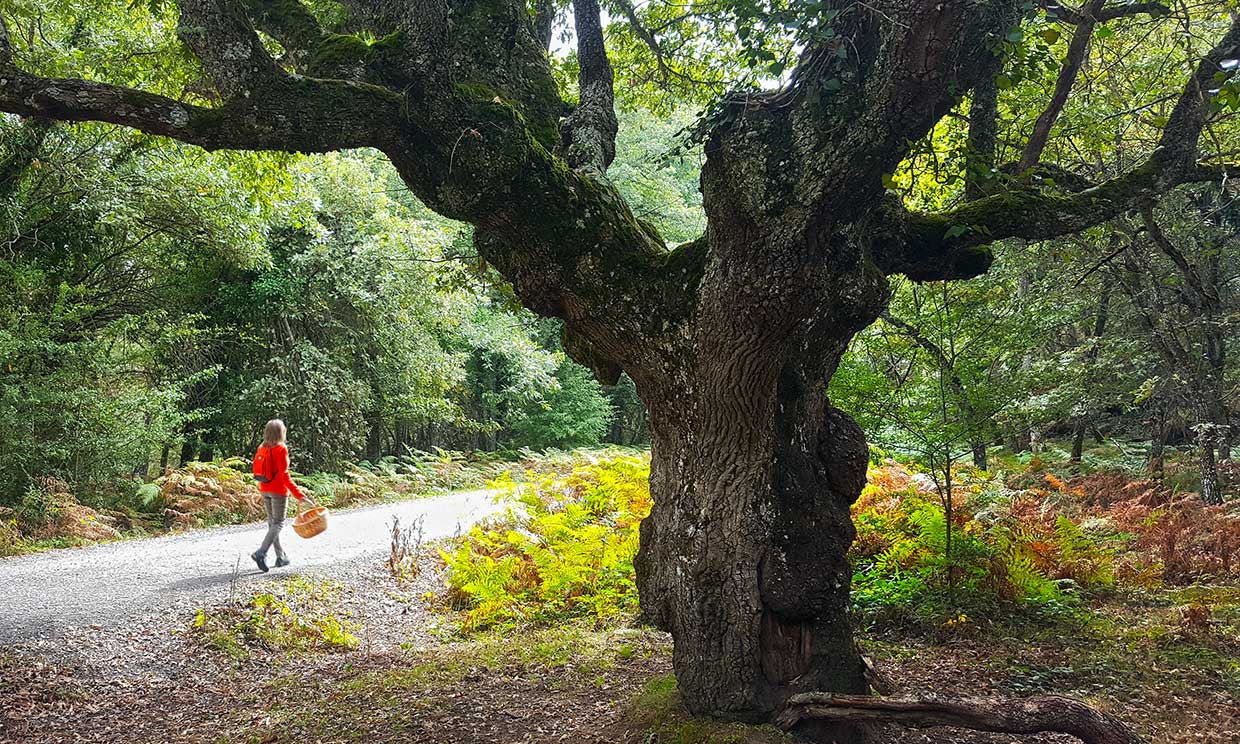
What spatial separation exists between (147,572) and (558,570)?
4939mm

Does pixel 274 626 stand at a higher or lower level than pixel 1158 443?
lower

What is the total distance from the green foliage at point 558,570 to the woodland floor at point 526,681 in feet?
1.75

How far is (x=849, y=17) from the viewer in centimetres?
358

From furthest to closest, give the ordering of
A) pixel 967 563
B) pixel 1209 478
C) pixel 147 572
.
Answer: pixel 1209 478 → pixel 147 572 → pixel 967 563

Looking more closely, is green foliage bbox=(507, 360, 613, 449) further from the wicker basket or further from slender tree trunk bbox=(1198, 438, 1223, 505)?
slender tree trunk bbox=(1198, 438, 1223, 505)

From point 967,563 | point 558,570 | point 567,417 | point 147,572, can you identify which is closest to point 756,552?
point 967,563

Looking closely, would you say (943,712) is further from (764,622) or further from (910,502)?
(910,502)

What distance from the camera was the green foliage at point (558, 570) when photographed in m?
7.29

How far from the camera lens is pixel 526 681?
5.61 m

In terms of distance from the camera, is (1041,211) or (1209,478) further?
(1209,478)

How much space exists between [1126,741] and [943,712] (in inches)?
28.2

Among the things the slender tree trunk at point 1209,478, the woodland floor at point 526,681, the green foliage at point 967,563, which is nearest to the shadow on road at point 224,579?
the woodland floor at point 526,681

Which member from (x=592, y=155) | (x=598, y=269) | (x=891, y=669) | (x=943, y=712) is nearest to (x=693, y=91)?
(x=592, y=155)

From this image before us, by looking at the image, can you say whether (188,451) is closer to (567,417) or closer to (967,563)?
(567,417)
